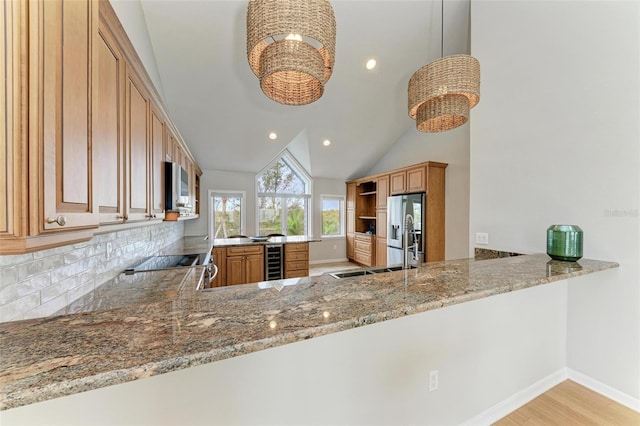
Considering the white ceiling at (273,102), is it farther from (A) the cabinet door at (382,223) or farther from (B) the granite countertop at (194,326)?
(B) the granite countertop at (194,326)

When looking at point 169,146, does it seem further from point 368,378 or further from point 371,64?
point 371,64

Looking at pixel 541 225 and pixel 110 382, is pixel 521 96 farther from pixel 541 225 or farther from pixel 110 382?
pixel 110 382

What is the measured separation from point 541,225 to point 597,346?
96 cm

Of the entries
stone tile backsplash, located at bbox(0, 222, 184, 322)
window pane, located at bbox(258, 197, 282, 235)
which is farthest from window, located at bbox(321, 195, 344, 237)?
stone tile backsplash, located at bbox(0, 222, 184, 322)

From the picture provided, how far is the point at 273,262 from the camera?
4395mm

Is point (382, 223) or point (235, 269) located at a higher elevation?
point (382, 223)

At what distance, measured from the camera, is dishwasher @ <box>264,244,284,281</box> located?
171 inches

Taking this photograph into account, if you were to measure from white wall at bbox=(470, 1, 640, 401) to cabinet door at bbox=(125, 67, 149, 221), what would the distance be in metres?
2.98

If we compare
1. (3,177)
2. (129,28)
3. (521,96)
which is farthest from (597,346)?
(129,28)

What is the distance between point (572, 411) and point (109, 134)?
3203 millimetres

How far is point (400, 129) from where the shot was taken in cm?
544

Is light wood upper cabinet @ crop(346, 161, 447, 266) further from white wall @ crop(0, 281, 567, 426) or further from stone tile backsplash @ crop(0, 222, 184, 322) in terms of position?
stone tile backsplash @ crop(0, 222, 184, 322)

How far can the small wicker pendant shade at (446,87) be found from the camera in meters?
1.67

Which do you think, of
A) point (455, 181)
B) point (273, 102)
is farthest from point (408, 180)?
point (273, 102)
